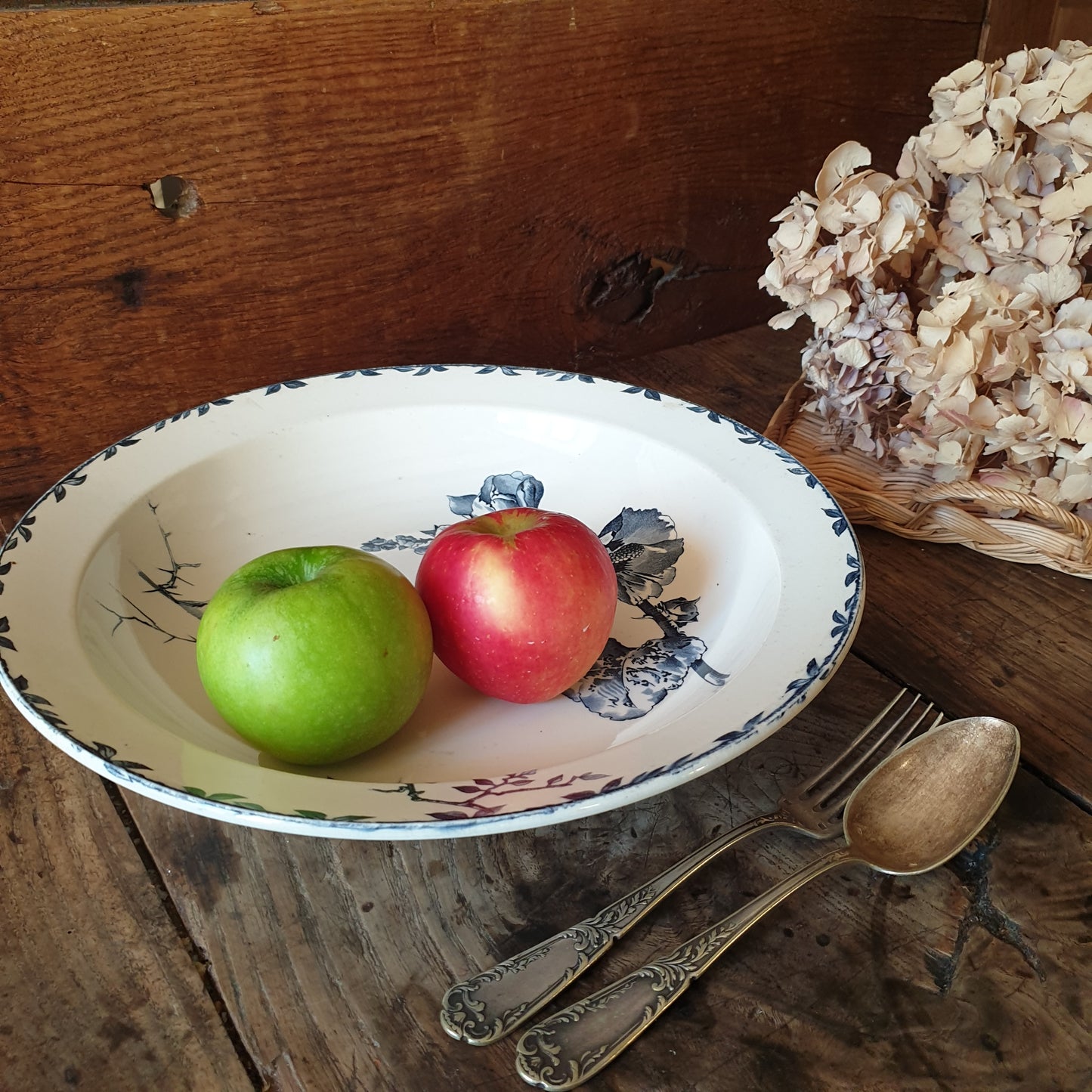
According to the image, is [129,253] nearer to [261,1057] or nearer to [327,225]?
[327,225]

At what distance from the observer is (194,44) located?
777mm

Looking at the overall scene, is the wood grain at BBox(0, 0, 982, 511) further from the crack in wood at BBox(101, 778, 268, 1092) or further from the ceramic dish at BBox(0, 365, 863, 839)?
the crack in wood at BBox(101, 778, 268, 1092)

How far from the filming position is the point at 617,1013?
0.44 meters

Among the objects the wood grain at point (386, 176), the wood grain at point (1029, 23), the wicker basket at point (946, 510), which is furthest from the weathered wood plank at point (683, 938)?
the wood grain at point (1029, 23)

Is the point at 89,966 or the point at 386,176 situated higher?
the point at 386,176

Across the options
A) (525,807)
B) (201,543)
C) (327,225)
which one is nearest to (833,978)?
(525,807)

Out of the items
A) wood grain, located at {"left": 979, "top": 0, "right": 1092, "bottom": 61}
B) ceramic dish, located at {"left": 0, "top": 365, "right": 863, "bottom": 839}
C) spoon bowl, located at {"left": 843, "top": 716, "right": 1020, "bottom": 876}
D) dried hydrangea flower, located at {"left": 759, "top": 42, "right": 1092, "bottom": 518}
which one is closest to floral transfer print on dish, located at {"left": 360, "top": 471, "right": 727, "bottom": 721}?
ceramic dish, located at {"left": 0, "top": 365, "right": 863, "bottom": 839}

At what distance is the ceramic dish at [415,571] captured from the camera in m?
0.45

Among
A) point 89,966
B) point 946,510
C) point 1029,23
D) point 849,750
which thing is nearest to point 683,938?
point 849,750

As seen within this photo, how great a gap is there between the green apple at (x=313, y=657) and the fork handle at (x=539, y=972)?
14cm

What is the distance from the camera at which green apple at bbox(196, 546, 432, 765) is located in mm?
492

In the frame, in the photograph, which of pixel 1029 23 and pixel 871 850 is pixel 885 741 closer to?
pixel 871 850

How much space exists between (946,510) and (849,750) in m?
0.29

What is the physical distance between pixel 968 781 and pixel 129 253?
75 centimetres
